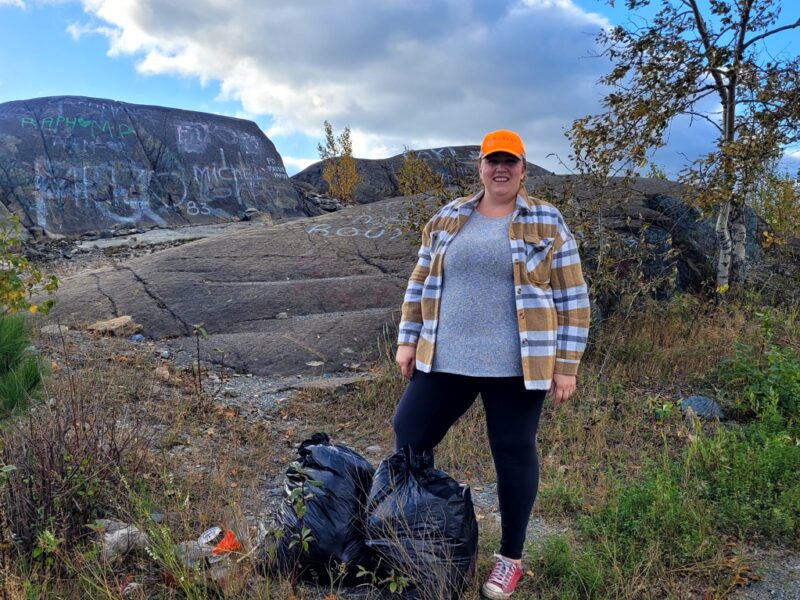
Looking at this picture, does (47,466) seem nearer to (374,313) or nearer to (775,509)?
(775,509)

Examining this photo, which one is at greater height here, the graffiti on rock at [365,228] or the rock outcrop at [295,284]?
the graffiti on rock at [365,228]

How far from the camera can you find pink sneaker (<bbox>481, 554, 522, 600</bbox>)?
8.62 feet

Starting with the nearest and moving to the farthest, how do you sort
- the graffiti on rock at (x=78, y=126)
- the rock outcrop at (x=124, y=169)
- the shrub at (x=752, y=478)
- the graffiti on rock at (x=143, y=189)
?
the shrub at (x=752, y=478) < the rock outcrop at (x=124, y=169) < the graffiti on rock at (x=143, y=189) < the graffiti on rock at (x=78, y=126)

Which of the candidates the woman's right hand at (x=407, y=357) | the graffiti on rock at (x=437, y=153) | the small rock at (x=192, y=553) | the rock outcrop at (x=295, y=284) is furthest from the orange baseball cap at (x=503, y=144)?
the graffiti on rock at (x=437, y=153)

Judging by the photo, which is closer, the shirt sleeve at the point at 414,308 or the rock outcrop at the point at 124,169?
the shirt sleeve at the point at 414,308

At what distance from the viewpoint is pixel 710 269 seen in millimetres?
8297

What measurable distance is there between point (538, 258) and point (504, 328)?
31 centimetres

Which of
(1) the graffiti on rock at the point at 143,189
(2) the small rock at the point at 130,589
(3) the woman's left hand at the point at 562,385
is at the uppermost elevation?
(1) the graffiti on rock at the point at 143,189

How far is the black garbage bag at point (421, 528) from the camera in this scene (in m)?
2.50

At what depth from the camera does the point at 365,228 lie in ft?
30.8

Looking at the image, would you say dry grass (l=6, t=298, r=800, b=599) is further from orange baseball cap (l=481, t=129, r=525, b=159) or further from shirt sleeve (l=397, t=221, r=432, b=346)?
orange baseball cap (l=481, t=129, r=525, b=159)

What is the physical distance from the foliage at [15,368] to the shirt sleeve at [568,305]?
337cm

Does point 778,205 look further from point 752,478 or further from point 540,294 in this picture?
point 540,294

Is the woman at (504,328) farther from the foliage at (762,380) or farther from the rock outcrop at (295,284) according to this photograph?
the rock outcrop at (295,284)
